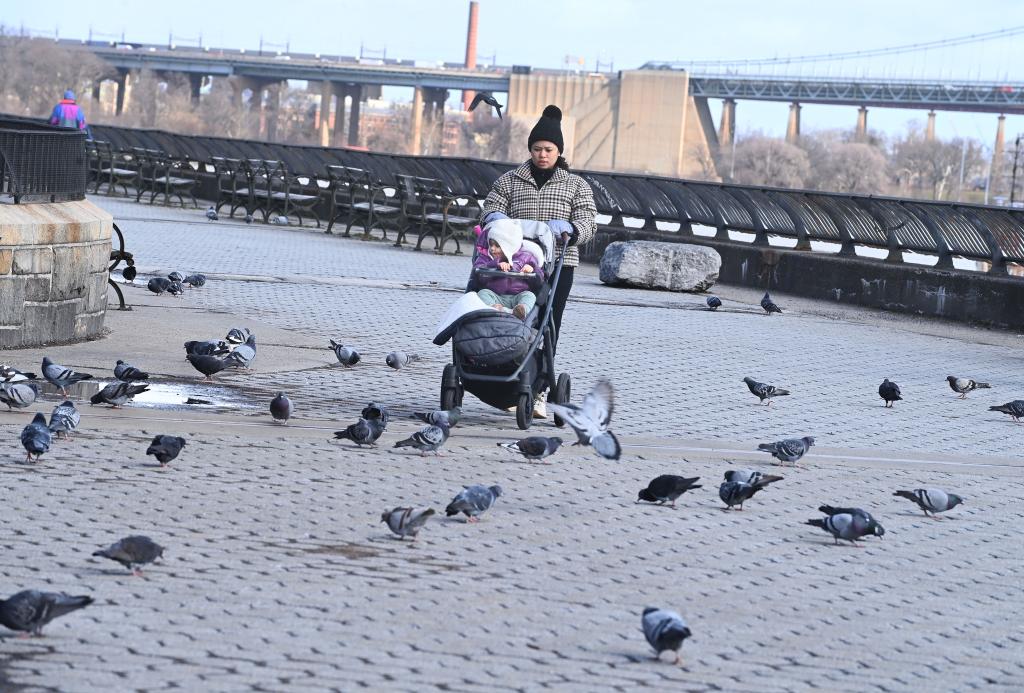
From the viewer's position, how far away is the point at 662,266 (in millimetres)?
21078

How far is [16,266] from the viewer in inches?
436

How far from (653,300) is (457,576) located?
13.6 meters

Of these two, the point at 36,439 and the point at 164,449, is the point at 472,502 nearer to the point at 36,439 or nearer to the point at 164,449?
the point at 164,449

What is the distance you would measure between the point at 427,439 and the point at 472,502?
58.4 inches

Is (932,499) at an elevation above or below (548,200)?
below

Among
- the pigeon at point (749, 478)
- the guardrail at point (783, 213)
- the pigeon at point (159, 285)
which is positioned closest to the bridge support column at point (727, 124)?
the guardrail at point (783, 213)

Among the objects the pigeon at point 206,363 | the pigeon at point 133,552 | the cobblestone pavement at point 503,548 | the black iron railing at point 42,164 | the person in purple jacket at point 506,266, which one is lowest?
the cobblestone pavement at point 503,548

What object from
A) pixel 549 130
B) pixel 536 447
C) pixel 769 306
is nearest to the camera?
pixel 536 447

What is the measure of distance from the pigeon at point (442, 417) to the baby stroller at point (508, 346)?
8.1 inches

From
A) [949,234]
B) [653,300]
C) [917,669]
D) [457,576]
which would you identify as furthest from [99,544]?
[949,234]

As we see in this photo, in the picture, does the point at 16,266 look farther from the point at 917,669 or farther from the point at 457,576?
the point at 917,669

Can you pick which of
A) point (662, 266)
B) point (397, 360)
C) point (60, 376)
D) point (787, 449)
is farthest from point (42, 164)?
point (662, 266)

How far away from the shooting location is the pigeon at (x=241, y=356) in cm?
1102

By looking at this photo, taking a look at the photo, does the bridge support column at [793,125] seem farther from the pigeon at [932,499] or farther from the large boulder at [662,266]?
the pigeon at [932,499]
